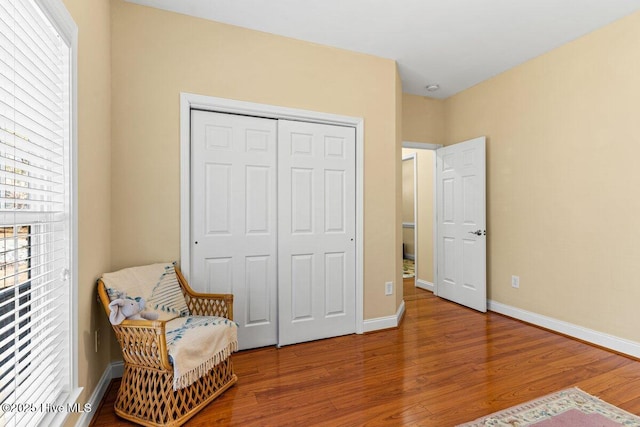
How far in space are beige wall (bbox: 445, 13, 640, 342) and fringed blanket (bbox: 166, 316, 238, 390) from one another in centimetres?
304

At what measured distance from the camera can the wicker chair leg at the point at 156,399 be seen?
1.76 metres

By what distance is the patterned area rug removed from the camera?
1792mm

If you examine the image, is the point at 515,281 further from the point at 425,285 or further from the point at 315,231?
the point at 315,231

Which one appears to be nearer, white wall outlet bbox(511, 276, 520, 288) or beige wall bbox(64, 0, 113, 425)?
beige wall bbox(64, 0, 113, 425)

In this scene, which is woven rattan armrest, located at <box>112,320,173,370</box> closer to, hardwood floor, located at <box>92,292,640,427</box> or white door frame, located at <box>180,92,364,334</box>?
hardwood floor, located at <box>92,292,640,427</box>

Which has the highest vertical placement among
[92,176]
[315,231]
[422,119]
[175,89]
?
[422,119]

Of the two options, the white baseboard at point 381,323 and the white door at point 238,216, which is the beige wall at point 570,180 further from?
the white door at point 238,216

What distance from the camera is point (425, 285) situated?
197 inches

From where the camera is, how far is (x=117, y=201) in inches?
92.9

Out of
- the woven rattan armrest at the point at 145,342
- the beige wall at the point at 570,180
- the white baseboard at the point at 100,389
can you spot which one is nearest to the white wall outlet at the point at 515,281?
the beige wall at the point at 570,180

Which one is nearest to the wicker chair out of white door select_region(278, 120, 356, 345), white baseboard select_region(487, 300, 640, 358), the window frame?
the window frame

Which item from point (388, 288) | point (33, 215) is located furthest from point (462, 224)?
point (33, 215)

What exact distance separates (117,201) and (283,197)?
125 centimetres

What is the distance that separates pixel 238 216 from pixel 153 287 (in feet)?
2.73
